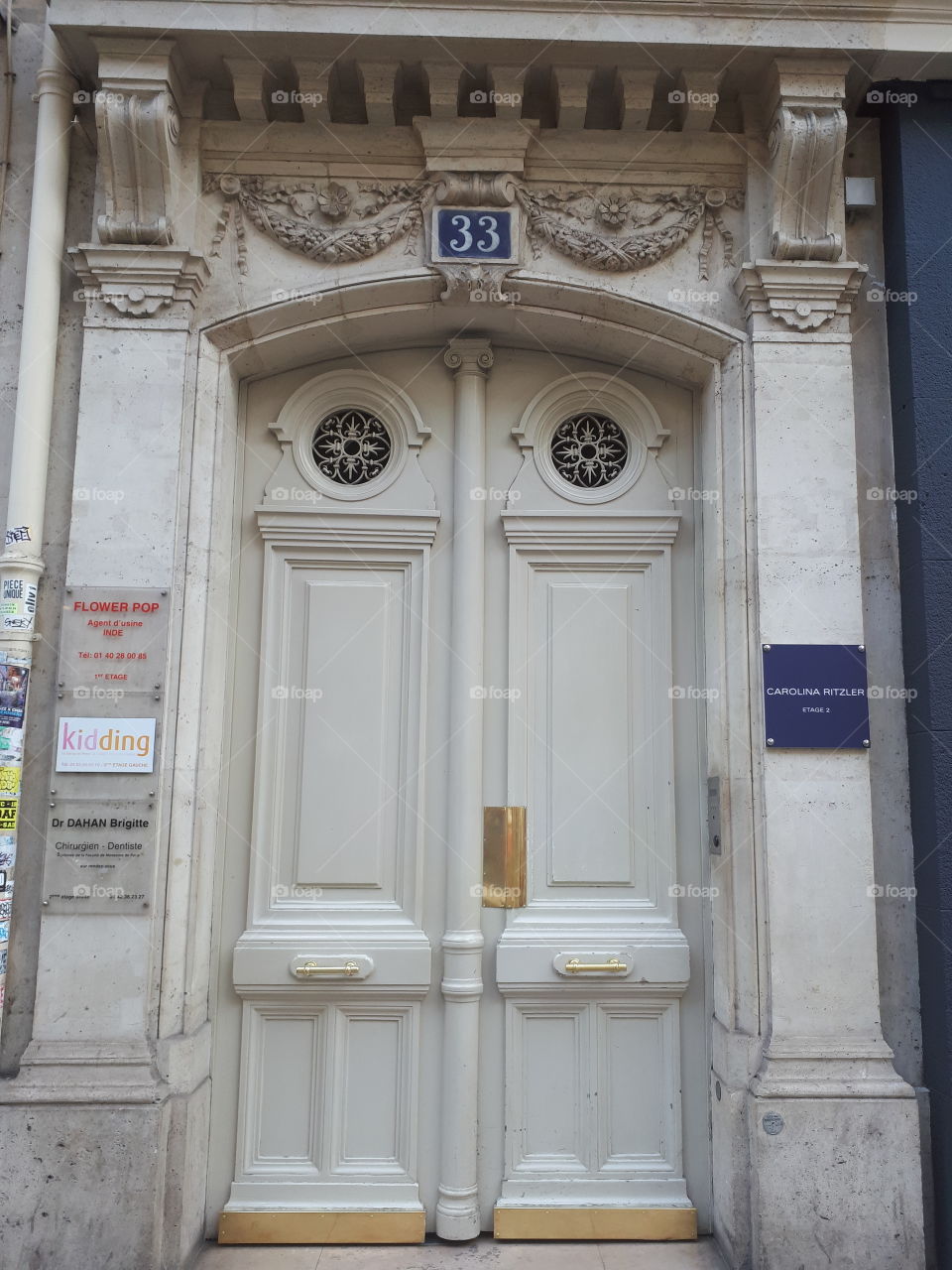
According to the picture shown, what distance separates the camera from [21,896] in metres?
4.32

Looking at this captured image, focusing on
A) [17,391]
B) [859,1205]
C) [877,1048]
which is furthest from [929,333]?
[17,391]

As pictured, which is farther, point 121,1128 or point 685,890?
point 685,890

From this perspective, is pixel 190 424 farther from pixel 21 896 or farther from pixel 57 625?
pixel 21 896

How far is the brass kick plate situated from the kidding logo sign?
61.3 inches

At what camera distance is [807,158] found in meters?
4.56

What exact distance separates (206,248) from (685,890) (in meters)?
3.73

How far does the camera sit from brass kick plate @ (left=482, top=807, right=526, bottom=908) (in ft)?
15.5

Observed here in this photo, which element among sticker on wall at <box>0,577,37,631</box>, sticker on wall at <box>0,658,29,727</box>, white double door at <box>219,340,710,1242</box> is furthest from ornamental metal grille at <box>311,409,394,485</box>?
sticker on wall at <box>0,658,29,727</box>

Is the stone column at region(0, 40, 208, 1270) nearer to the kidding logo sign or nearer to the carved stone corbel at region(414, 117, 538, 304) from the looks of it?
the kidding logo sign

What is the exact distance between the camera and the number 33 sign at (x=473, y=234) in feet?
15.4

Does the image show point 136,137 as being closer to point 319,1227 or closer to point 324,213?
point 324,213

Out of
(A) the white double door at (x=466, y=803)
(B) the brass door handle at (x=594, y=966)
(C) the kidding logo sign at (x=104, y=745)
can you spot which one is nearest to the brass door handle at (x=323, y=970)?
(A) the white double door at (x=466, y=803)

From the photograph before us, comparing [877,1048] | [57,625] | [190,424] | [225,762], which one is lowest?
[877,1048]

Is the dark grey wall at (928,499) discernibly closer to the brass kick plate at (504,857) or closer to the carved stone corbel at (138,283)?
the brass kick plate at (504,857)
